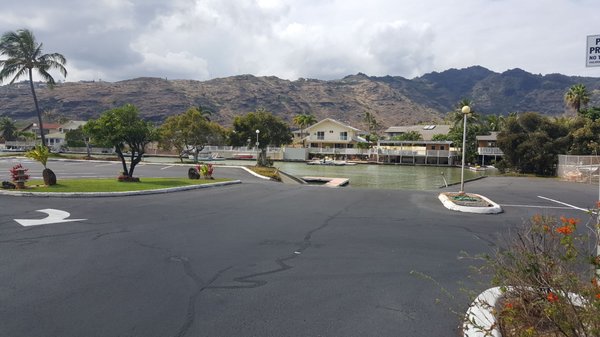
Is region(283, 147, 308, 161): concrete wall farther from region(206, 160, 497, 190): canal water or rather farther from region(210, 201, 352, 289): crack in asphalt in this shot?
region(210, 201, 352, 289): crack in asphalt

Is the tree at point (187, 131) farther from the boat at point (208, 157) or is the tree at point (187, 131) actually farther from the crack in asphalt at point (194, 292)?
the crack in asphalt at point (194, 292)

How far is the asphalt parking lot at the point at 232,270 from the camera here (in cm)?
496

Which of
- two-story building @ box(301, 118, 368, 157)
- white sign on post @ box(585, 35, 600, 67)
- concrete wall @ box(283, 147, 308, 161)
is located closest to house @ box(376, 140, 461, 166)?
two-story building @ box(301, 118, 368, 157)

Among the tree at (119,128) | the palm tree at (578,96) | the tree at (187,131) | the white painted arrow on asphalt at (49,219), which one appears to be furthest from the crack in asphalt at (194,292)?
the palm tree at (578,96)

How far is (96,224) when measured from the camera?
10.8 m

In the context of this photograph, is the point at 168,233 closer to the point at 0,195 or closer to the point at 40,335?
the point at 40,335

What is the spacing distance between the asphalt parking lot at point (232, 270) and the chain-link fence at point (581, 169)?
25.0m

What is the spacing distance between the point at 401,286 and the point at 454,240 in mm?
4057

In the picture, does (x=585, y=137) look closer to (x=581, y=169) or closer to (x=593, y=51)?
(x=581, y=169)

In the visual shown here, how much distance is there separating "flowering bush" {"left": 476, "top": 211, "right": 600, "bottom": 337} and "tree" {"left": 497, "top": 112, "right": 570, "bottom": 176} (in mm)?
47708

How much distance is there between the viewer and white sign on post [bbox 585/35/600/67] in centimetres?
512

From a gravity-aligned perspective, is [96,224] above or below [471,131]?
below

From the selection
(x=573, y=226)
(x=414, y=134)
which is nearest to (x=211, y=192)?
(x=573, y=226)

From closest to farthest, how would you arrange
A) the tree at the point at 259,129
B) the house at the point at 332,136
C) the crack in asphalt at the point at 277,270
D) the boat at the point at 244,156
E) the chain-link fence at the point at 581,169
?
the crack in asphalt at the point at 277,270, the chain-link fence at the point at 581,169, the tree at the point at 259,129, the boat at the point at 244,156, the house at the point at 332,136
